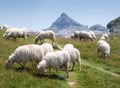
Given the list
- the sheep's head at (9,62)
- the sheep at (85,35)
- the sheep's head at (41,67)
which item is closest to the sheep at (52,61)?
the sheep's head at (41,67)

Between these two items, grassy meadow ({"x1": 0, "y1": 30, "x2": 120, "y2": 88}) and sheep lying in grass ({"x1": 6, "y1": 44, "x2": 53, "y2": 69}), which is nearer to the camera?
grassy meadow ({"x1": 0, "y1": 30, "x2": 120, "y2": 88})

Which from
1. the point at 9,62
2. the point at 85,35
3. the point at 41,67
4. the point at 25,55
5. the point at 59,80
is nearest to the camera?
the point at 59,80

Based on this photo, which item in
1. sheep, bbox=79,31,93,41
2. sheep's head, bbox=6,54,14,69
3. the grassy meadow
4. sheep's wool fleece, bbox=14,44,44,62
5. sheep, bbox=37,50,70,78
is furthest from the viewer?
sheep, bbox=79,31,93,41

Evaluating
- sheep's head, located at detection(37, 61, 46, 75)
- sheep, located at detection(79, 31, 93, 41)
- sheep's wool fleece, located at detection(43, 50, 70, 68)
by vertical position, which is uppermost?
sheep, located at detection(79, 31, 93, 41)

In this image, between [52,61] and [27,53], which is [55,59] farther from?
[27,53]

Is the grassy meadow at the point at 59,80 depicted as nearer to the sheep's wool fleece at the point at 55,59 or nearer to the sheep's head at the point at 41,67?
the sheep's head at the point at 41,67

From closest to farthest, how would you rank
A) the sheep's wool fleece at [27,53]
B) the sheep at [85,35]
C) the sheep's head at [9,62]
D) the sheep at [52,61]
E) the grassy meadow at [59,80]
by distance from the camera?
the grassy meadow at [59,80], the sheep at [52,61], the sheep's wool fleece at [27,53], the sheep's head at [9,62], the sheep at [85,35]

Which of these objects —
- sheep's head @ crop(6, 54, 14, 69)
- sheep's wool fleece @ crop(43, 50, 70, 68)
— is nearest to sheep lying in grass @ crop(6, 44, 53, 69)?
sheep's head @ crop(6, 54, 14, 69)

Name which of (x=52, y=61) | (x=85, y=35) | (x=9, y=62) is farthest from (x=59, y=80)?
(x=85, y=35)

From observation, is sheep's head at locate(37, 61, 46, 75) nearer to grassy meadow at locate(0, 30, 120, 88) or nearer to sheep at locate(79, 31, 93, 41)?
grassy meadow at locate(0, 30, 120, 88)

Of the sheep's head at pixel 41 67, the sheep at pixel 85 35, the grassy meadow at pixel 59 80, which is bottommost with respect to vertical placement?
the grassy meadow at pixel 59 80

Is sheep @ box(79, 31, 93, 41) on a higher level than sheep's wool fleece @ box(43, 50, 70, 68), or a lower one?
higher

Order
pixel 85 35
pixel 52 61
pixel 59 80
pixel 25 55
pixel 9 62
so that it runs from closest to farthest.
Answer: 1. pixel 59 80
2. pixel 52 61
3. pixel 25 55
4. pixel 9 62
5. pixel 85 35

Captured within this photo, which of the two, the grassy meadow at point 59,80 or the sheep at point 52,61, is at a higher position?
the sheep at point 52,61
